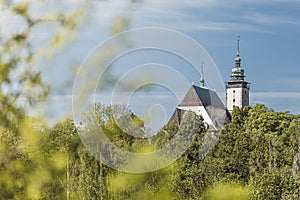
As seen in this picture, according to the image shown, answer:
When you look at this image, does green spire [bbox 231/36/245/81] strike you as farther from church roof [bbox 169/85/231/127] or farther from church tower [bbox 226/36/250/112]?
church roof [bbox 169/85/231/127]

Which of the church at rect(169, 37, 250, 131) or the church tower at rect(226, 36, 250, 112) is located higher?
the church tower at rect(226, 36, 250, 112)

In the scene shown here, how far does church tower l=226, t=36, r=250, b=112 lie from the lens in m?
49.6

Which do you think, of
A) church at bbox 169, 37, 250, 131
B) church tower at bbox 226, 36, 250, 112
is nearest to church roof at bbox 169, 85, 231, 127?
church at bbox 169, 37, 250, 131

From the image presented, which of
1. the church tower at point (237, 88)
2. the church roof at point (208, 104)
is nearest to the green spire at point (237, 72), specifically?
the church tower at point (237, 88)

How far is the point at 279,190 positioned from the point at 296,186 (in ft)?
3.91

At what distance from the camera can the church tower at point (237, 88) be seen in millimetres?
49562

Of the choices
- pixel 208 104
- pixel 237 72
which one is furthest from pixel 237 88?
pixel 208 104

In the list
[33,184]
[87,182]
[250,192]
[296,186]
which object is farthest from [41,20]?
[296,186]

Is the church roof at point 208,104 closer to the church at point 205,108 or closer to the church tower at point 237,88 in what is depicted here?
the church at point 205,108

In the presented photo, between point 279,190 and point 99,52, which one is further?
point 279,190

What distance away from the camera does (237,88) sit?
164ft

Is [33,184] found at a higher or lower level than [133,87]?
lower

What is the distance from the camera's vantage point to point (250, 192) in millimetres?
13695

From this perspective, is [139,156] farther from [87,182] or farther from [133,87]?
[133,87]
